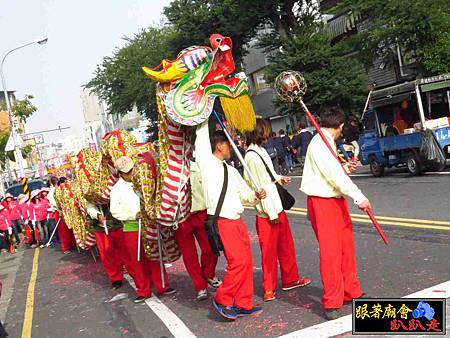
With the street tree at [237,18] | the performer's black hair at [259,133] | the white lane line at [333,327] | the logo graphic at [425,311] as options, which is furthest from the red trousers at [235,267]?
the street tree at [237,18]

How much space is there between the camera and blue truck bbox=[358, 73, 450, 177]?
13.3 m

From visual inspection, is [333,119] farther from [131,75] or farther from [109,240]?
[131,75]

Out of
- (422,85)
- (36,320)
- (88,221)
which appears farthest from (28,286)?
(422,85)

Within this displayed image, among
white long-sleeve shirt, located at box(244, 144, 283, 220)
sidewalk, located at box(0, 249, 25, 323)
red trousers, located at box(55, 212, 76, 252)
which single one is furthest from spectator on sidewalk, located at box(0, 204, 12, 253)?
white long-sleeve shirt, located at box(244, 144, 283, 220)

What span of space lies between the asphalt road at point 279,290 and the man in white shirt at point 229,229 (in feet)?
0.69

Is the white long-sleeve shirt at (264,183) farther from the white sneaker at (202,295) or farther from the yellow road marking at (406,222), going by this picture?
the yellow road marking at (406,222)

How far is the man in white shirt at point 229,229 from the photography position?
5062mm

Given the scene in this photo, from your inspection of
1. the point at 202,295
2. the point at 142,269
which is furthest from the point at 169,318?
the point at 142,269

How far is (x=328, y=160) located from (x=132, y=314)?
3.13 metres

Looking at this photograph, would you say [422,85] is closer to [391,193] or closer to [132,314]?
[391,193]

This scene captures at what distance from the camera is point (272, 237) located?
5660 millimetres

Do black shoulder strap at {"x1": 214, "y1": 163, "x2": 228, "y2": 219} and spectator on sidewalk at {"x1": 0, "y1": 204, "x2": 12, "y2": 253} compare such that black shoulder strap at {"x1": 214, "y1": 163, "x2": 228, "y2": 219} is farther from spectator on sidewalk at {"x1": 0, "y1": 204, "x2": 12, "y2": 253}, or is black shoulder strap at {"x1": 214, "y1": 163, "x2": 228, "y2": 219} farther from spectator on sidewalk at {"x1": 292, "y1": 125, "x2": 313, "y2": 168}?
spectator on sidewalk at {"x1": 292, "y1": 125, "x2": 313, "y2": 168}

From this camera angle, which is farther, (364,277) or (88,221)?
(88,221)

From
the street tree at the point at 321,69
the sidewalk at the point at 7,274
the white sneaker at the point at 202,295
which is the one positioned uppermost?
the street tree at the point at 321,69
